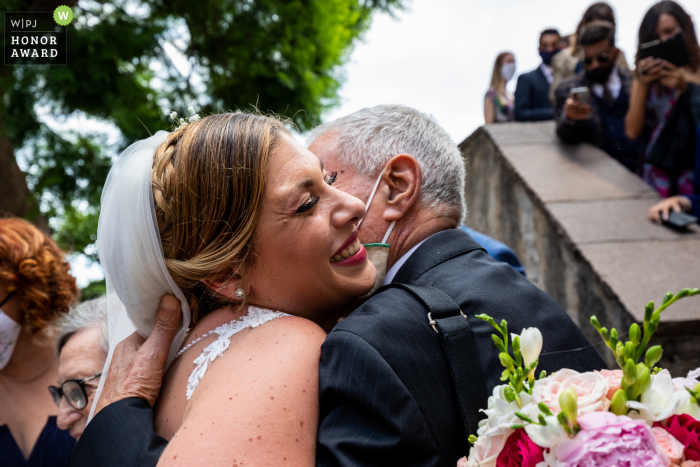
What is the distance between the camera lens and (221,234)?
1.97m

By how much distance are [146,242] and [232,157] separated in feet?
1.42

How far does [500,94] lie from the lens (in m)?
7.74

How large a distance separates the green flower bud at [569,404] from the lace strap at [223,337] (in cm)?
102

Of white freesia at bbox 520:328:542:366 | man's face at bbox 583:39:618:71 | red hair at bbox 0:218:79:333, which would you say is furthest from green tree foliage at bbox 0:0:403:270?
white freesia at bbox 520:328:542:366

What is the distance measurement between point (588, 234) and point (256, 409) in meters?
3.36

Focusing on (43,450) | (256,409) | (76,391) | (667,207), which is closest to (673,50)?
(667,207)

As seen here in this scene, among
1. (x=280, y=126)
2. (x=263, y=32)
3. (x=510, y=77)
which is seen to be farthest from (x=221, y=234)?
(x=510, y=77)

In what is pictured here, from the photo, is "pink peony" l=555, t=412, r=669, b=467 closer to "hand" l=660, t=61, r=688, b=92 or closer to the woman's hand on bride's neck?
the woman's hand on bride's neck

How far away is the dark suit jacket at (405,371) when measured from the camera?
5.28 ft

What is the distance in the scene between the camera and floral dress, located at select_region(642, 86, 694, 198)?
4.54 meters

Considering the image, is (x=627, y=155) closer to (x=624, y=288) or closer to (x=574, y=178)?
(x=574, y=178)

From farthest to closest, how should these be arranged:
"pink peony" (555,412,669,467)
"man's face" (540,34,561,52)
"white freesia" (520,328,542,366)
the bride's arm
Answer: "man's face" (540,34,561,52)
the bride's arm
"white freesia" (520,328,542,366)
"pink peony" (555,412,669,467)

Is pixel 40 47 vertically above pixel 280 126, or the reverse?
pixel 40 47

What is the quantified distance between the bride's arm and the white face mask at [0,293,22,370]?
277 centimetres
